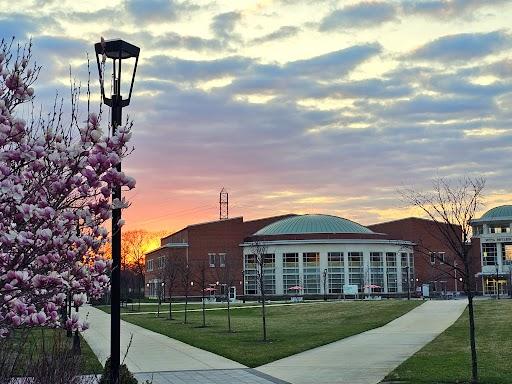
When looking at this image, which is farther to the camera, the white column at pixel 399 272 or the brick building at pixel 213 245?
the white column at pixel 399 272

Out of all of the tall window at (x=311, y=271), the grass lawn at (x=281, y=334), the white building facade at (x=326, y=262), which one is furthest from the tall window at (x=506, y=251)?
the grass lawn at (x=281, y=334)

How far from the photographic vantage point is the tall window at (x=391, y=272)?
102 meters

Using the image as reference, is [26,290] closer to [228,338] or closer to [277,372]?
[277,372]

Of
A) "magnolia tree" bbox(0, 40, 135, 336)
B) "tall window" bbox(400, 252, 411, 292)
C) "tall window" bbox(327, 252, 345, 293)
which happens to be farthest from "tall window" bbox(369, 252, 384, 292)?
"magnolia tree" bbox(0, 40, 135, 336)

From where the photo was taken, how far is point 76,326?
6.00m

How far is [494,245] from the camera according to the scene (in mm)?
105500

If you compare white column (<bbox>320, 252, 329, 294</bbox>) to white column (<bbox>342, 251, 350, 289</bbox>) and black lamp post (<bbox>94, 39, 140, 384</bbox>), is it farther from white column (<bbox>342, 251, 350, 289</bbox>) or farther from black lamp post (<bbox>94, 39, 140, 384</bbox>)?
black lamp post (<bbox>94, 39, 140, 384</bbox>)

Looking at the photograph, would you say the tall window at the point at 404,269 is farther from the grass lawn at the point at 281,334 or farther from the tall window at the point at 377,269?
the grass lawn at the point at 281,334

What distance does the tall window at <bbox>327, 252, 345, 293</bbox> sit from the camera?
98875 mm

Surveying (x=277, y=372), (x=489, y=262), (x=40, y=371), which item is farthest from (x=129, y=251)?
(x=40, y=371)

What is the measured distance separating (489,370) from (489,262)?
95.5 m

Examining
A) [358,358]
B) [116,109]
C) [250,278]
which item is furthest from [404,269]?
[116,109]

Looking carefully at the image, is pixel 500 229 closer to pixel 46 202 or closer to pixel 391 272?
pixel 391 272

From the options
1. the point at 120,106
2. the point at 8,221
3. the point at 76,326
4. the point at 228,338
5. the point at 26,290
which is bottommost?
the point at 228,338
